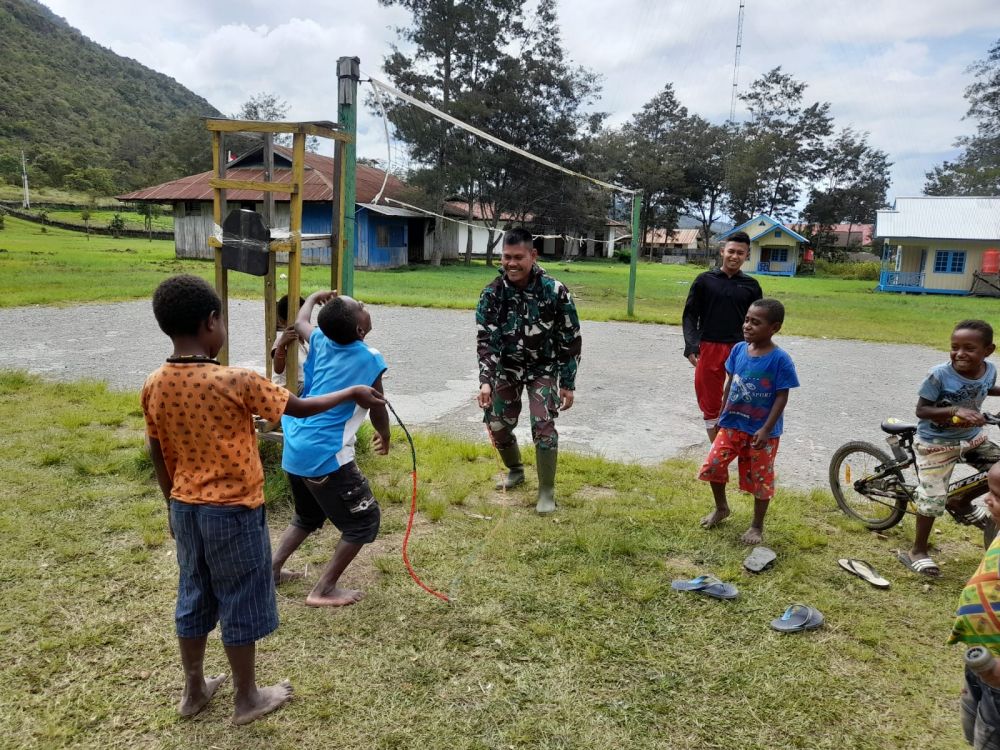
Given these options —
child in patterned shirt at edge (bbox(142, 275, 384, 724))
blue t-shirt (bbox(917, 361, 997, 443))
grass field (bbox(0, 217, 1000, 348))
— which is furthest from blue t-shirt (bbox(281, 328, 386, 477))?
grass field (bbox(0, 217, 1000, 348))

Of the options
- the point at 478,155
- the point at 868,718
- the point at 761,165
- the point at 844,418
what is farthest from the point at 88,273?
the point at 761,165

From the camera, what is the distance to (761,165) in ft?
177

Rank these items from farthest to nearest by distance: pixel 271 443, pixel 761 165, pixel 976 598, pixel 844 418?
pixel 761 165
pixel 844 418
pixel 271 443
pixel 976 598

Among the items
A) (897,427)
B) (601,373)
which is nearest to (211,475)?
(897,427)

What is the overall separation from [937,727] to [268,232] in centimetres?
388

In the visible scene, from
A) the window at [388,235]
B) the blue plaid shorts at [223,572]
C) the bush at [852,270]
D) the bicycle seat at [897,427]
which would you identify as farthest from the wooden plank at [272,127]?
the bush at [852,270]

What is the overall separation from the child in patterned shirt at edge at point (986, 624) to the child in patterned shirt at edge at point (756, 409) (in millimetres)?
2011

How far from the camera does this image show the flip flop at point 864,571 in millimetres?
3545

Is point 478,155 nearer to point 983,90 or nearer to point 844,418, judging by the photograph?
point 844,418

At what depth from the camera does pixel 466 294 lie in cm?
1906

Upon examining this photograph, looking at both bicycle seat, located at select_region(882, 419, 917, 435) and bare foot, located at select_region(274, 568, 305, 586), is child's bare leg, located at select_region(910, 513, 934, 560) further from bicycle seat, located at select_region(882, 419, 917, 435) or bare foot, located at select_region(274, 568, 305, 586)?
bare foot, located at select_region(274, 568, 305, 586)

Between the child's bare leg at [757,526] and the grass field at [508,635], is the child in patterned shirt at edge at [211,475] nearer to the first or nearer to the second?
the grass field at [508,635]

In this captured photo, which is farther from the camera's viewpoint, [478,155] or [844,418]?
[478,155]

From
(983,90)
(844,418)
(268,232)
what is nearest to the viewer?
(268,232)
